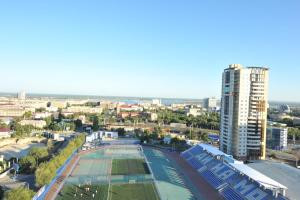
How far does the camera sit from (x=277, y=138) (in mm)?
60688

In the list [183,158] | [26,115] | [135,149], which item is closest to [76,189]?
[183,158]

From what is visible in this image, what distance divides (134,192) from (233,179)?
9.94 m

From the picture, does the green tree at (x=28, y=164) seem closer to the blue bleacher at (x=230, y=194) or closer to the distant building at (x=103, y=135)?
the blue bleacher at (x=230, y=194)

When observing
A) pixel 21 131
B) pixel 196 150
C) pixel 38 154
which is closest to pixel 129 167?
pixel 196 150

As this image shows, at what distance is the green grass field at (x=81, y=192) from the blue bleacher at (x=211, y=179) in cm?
1117

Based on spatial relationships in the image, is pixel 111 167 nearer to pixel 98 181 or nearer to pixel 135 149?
A: pixel 98 181

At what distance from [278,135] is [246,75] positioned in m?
20.8

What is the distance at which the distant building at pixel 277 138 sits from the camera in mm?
59875

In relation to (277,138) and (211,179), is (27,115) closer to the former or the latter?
(277,138)

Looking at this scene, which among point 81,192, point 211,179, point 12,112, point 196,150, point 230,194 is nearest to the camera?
point 230,194

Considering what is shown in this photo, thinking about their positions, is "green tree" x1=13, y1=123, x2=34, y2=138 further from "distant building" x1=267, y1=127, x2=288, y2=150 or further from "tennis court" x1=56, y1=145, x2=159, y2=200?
"distant building" x1=267, y1=127, x2=288, y2=150

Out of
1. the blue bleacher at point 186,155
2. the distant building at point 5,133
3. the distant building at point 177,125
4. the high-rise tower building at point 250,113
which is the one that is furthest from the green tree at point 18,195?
the distant building at point 177,125

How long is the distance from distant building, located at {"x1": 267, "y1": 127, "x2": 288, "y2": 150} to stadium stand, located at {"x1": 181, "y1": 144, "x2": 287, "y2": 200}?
954 inches

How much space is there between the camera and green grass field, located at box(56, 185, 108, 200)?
28406 mm
